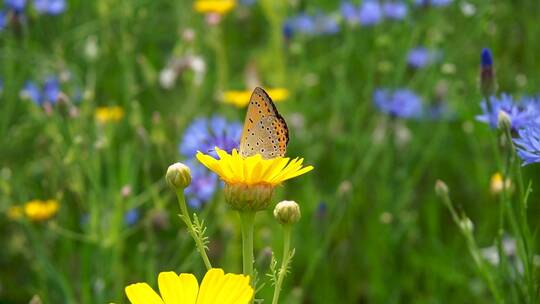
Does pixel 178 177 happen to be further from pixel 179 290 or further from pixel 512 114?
pixel 512 114

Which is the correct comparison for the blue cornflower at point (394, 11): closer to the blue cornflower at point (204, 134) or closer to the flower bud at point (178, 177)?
the blue cornflower at point (204, 134)

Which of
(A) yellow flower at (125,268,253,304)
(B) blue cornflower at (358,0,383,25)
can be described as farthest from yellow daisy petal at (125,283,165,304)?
(B) blue cornflower at (358,0,383,25)

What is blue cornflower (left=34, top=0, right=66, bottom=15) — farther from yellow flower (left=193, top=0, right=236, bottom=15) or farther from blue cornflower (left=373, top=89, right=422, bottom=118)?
blue cornflower (left=373, top=89, right=422, bottom=118)

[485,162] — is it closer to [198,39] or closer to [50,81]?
[198,39]

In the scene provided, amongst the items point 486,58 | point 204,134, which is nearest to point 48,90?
point 204,134

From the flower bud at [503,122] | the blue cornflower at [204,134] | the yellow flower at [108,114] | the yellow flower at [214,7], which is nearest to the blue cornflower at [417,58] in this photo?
the yellow flower at [214,7]

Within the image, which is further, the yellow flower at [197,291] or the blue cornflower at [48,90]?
the blue cornflower at [48,90]
